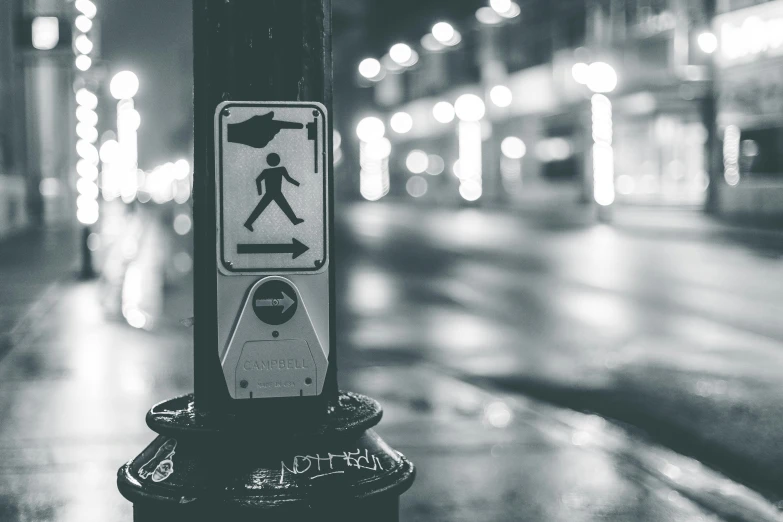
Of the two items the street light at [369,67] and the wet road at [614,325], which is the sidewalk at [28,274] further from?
the street light at [369,67]

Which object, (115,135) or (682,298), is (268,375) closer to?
(682,298)

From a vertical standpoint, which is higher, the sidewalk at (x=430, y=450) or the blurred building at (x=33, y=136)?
the blurred building at (x=33, y=136)

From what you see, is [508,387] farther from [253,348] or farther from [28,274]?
[28,274]

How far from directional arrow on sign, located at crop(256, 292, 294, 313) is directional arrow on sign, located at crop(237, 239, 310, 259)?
12 centimetres

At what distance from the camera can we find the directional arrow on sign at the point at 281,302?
2994mm

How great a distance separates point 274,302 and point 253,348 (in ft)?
0.48

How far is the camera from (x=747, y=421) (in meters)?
6.96

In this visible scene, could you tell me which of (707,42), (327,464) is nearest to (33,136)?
(707,42)

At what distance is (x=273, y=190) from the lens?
302 centimetres

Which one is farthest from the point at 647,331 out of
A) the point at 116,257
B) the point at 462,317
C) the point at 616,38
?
the point at 616,38

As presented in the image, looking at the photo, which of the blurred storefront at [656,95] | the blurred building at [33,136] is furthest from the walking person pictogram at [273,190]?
the blurred storefront at [656,95]

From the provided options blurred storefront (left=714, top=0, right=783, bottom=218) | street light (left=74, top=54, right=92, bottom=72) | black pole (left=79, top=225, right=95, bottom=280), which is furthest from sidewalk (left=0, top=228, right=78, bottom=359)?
blurred storefront (left=714, top=0, right=783, bottom=218)

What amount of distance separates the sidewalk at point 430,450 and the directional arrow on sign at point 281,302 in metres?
1.99

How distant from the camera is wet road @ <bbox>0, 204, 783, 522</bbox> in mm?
5117
